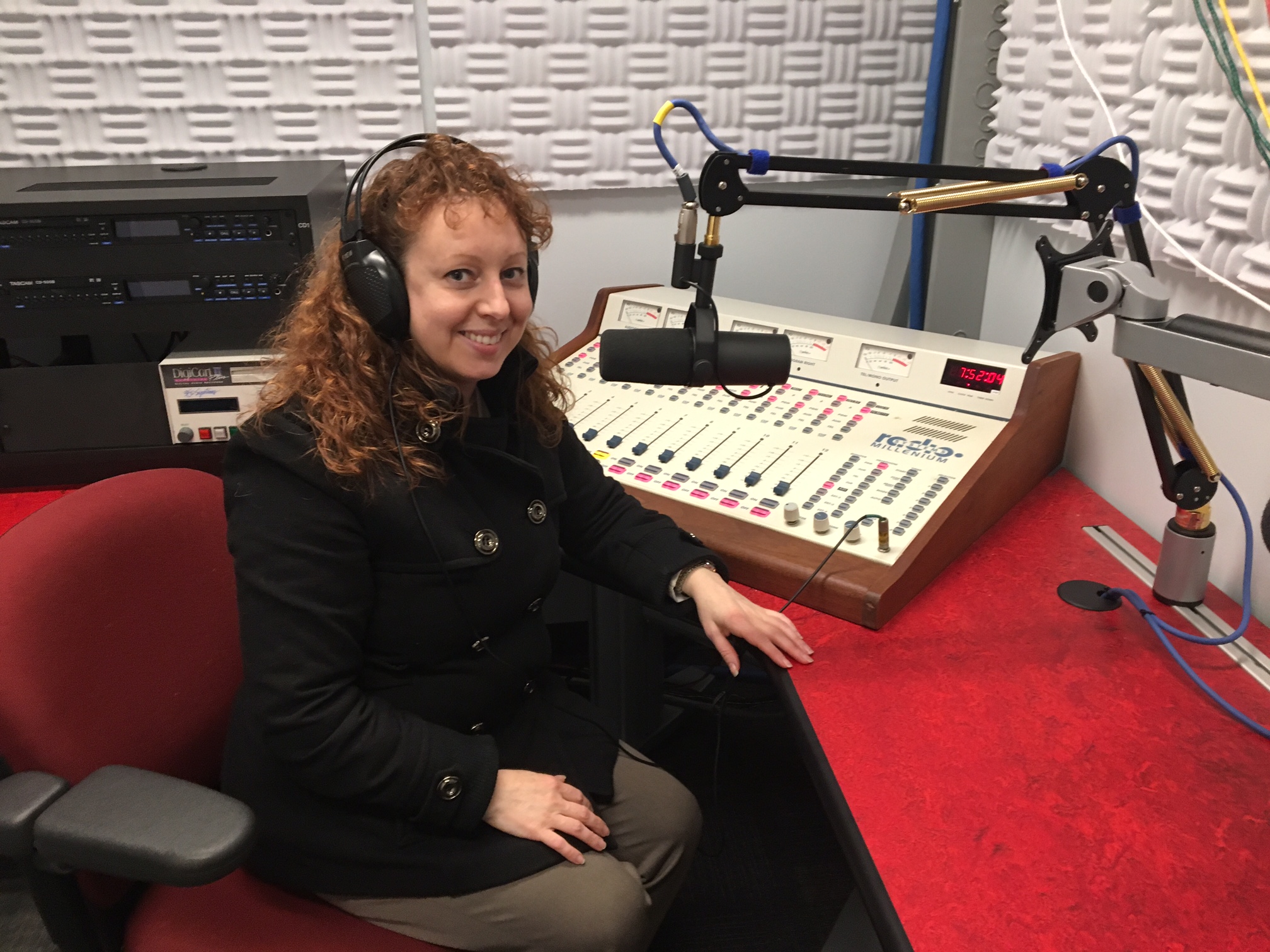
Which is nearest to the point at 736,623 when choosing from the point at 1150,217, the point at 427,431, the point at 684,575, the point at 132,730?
the point at 684,575

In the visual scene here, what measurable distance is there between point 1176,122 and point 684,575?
0.88 meters

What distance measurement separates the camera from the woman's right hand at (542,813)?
1061 millimetres

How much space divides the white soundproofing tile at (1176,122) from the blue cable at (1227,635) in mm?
252

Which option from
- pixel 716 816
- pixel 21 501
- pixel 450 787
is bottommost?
pixel 716 816

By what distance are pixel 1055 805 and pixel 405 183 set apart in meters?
0.88

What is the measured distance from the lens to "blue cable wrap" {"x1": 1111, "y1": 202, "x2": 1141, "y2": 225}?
3.39 ft

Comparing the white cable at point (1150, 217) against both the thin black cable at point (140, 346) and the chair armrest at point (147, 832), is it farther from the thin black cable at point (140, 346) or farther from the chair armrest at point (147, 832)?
the thin black cable at point (140, 346)

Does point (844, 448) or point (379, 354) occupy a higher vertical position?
point (379, 354)

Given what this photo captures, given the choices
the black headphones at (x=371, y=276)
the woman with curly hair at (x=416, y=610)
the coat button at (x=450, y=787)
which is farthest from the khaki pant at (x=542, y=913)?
the black headphones at (x=371, y=276)

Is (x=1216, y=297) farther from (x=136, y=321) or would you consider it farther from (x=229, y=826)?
(x=136, y=321)

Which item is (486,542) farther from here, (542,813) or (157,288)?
(157,288)

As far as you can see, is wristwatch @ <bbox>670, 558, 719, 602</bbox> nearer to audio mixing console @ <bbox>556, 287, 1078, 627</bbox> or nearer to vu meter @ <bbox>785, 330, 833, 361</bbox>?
audio mixing console @ <bbox>556, 287, 1078, 627</bbox>

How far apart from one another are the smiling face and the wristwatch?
0.34m

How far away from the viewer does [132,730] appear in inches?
40.5
